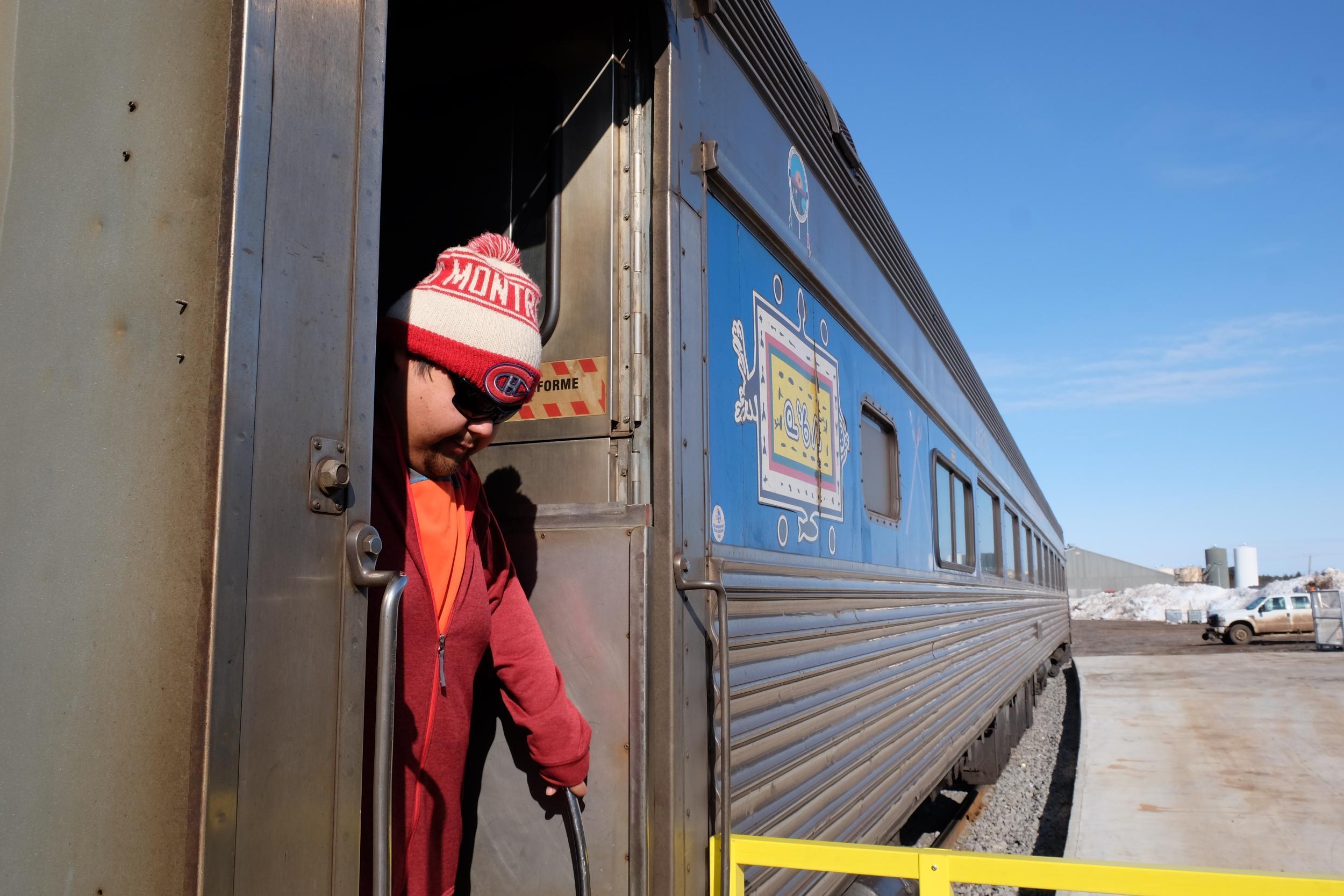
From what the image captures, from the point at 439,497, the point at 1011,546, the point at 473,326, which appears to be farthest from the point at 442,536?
the point at 1011,546

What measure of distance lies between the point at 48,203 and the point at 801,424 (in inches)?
81.8

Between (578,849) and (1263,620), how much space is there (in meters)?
29.4

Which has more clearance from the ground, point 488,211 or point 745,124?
point 745,124

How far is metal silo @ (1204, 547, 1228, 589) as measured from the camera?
5628 centimetres

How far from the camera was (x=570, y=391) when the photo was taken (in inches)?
85.8

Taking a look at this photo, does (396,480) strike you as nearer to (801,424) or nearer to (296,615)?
(296,615)

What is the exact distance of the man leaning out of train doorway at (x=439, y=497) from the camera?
1.62m

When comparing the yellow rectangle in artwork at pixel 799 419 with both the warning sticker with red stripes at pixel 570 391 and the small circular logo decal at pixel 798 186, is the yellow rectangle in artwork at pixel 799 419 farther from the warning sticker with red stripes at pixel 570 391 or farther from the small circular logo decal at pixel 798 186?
the warning sticker with red stripes at pixel 570 391

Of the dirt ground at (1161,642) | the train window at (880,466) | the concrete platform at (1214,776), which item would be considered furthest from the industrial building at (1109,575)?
the train window at (880,466)

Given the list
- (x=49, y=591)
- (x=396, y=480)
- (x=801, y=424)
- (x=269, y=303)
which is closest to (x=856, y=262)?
(x=801, y=424)

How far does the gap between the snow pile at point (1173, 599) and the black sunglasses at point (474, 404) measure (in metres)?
46.2

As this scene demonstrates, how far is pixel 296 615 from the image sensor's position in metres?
1.15

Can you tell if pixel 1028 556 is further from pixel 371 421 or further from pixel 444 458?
pixel 371 421

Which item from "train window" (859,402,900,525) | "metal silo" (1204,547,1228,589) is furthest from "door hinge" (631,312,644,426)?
"metal silo" (1204,547,1228,589)
